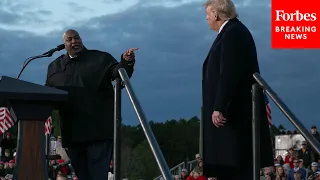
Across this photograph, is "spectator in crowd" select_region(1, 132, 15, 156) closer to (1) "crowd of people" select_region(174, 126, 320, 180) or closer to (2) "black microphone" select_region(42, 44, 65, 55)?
(1) "crowd of people" select_region(174, 126, 320, 180)

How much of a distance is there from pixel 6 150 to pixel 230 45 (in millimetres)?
17303

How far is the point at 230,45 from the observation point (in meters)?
4.66

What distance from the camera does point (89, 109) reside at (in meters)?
5.45

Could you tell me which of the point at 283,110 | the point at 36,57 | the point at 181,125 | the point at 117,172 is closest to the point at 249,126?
the point at 283,110

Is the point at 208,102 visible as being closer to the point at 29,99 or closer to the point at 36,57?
the point at 29,99

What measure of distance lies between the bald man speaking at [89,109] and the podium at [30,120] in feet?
3.31

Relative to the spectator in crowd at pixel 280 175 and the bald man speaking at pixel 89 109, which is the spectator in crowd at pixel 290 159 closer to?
the spectator in crowd at pixel 280 175

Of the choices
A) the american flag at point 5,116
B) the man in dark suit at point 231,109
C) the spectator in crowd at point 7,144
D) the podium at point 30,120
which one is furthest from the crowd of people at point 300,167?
the podium at point 30,120

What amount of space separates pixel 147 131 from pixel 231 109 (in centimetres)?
73

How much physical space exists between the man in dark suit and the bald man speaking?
3.30 feet

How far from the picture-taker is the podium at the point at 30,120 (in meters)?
4.33

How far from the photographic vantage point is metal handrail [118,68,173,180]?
12.2ft

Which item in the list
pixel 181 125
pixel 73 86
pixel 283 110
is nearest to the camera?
pixel 283 110

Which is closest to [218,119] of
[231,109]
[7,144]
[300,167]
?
[231,109]
